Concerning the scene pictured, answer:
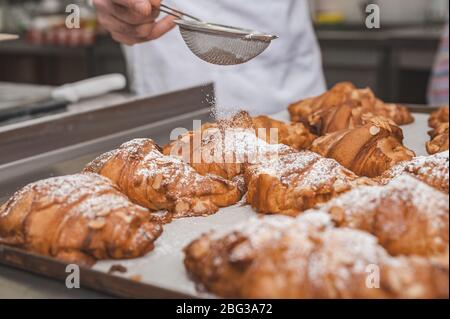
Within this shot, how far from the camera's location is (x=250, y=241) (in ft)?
3.32

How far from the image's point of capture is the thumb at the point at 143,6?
1.85m

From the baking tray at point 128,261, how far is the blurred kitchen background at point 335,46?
2.68 meters

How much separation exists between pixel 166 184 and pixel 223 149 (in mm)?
218

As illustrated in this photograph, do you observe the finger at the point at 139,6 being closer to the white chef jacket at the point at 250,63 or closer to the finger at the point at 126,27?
the finger at the point at 126,27

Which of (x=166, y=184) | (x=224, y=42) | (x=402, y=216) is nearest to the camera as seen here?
(x=402, y=216)

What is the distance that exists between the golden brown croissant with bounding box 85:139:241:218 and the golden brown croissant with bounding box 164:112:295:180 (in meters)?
0.09

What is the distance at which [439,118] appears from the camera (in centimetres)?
207

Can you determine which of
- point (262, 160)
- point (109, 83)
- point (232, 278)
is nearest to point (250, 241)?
point (232, 278)

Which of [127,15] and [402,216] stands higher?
[127,15]

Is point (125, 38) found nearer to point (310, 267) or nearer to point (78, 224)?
point (78, 224)

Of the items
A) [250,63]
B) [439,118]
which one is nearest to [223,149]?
[439,118]

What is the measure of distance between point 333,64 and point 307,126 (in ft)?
9.72

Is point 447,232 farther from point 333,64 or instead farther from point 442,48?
point 333,64

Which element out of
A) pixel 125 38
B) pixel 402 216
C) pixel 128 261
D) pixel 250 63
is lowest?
pixel 128 261
